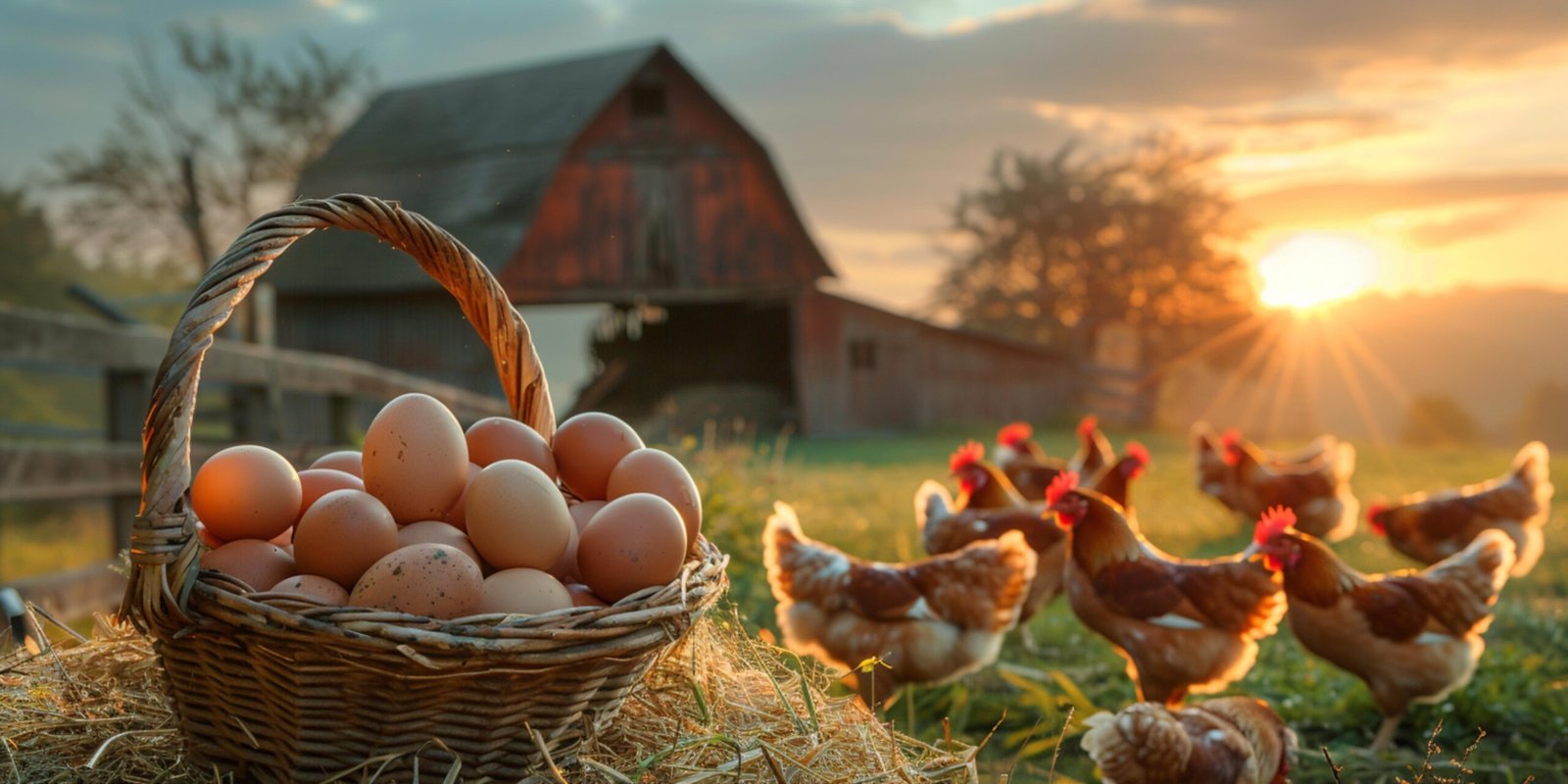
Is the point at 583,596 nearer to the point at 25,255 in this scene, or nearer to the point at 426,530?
the point at 426,530

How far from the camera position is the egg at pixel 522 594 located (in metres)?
2.12

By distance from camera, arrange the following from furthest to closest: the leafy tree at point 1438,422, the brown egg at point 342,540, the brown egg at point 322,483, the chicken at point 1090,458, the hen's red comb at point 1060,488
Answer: the leafy tree at point 1438,422
the chicken at point 1090,458
the hen's red comb at point 1060,488
the brown egg at point 322,483
the brown egg at point 342,540

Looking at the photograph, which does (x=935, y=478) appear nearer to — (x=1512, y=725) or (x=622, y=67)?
(x=1512, y=725)

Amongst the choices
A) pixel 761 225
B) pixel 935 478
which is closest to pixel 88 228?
pixel 761 225

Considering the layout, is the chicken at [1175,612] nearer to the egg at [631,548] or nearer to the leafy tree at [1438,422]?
the egg at [631,548]

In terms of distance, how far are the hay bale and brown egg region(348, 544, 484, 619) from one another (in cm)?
29

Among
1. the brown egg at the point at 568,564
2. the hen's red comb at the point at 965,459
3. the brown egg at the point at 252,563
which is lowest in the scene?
the hen's red comb at the point at 965,459

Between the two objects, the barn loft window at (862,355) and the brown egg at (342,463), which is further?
the barn loft window at (862,355)

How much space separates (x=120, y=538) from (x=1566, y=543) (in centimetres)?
1082

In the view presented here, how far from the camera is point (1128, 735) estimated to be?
10.3 feet

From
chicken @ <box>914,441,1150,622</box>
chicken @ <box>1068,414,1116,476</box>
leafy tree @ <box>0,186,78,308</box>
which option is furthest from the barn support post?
leafy tree @ <box>0,186,78,308</box>

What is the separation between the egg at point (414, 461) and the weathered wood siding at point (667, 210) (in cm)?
1793

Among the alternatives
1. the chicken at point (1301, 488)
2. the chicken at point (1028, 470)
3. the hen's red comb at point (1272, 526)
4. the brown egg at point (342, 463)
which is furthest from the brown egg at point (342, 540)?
the chicken at point (1301, 488)

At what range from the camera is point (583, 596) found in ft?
7.63
